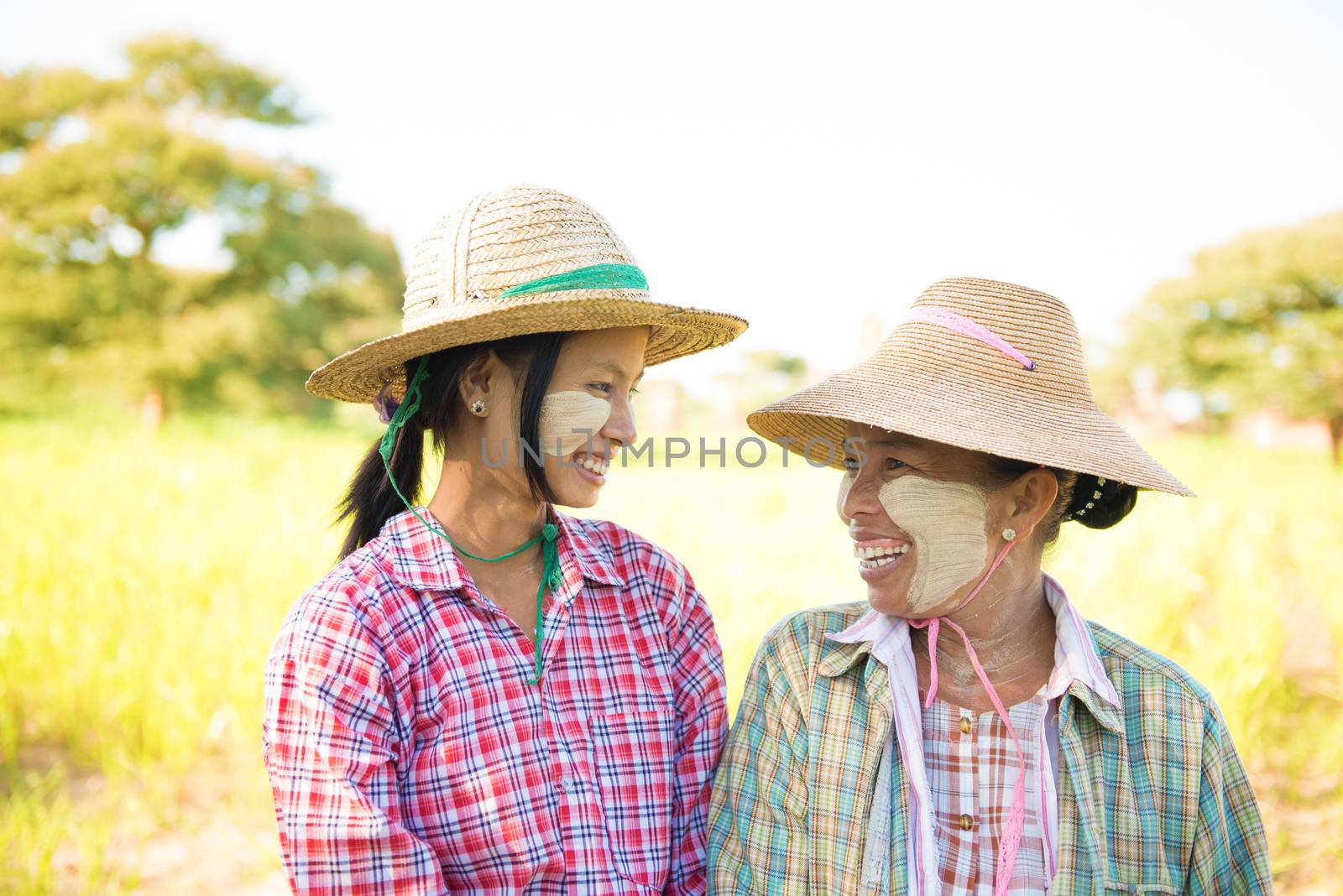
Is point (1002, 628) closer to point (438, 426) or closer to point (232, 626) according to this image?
point (438, 426)

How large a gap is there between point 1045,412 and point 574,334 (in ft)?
2.94

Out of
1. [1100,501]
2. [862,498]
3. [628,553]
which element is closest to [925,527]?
[862,498]

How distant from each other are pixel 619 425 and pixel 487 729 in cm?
57

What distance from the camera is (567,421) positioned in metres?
1.70

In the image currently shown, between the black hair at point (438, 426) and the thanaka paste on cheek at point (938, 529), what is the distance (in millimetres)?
668

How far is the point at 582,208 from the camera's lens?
179cm

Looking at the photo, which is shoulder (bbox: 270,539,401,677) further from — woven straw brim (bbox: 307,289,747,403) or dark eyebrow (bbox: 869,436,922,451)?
dark eyebrow (bbox: 869,436,922,451)

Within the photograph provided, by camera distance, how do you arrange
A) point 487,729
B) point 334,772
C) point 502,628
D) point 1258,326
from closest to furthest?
point 334,772, point 487,729, point 502,628, point 1258,326

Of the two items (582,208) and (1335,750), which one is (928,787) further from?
(1335,750)

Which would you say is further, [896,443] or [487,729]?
[896,443]

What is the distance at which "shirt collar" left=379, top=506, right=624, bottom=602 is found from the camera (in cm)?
163

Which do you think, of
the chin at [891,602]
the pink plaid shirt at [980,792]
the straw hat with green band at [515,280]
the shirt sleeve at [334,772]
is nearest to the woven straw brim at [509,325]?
the straw hat with green band at [515,280]

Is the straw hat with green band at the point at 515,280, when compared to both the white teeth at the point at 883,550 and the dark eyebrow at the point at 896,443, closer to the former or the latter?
the dark eyebrow at the point at 896,443

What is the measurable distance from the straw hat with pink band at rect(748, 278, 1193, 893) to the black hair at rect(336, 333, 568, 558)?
53 centimetres
